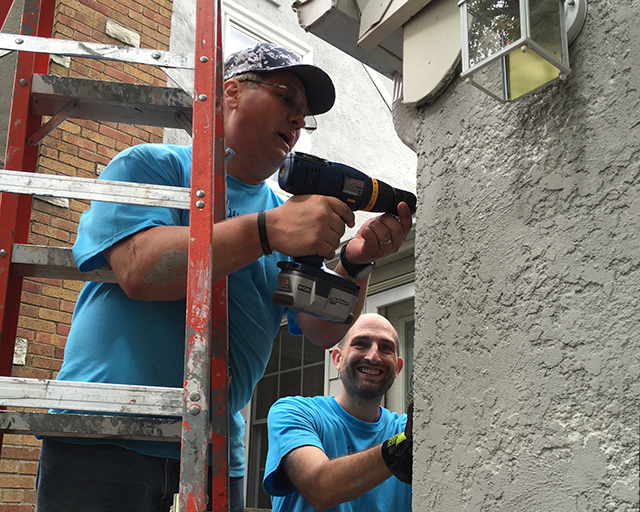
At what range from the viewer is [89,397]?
1.25 m

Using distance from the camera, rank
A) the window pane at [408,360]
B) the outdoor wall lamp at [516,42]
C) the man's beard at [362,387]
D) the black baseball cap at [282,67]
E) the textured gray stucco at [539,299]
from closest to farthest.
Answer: the textured gray stucco at [539,299] < the outdoor wall lamp at [516,42] < the black baseball cap at [282,67] < the man's beard at [362,387] < the window pane at [408,360]

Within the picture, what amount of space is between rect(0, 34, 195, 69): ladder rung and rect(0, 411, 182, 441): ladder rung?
83 centimetres

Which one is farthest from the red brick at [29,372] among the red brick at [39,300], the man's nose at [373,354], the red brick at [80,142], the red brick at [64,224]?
the man's nose at [373,354]

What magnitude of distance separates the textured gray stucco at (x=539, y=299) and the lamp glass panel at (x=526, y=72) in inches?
1.4

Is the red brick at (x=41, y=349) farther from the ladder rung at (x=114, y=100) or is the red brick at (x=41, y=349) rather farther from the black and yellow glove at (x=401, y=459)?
the black and yellow glove at (x=401, y=459)

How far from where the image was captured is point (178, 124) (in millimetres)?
1697

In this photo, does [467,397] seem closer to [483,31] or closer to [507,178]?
[507,178]

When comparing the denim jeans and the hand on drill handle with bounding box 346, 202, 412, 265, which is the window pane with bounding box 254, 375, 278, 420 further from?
the denim jeans

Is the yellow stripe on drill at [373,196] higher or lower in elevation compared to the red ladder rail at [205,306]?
higher

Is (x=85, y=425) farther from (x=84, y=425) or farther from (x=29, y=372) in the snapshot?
(x=29, y=372)

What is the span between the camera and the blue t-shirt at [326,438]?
260cm

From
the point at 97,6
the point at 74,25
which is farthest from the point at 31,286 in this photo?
the point at 97,6

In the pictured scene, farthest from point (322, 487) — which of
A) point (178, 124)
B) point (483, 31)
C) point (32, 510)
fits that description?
point (32, 510)

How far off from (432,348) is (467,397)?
0.15 metres
